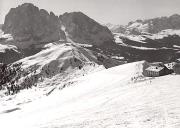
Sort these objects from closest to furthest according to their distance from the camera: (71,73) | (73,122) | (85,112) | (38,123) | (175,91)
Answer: (73,122) < (38,123) < (85,112) < (175,91) < (71,73)

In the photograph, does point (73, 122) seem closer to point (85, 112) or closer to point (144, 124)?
Answer: point (85, 112)

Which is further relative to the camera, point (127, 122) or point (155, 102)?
point (155, 102)

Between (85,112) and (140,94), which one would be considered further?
(140,94)

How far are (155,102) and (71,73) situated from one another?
145327mm

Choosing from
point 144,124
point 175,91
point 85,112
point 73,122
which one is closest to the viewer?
point 144,124

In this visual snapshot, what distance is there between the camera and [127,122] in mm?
23906

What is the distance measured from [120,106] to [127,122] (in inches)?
292

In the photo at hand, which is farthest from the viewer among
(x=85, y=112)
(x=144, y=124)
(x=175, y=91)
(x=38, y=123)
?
(x=175, y=91)

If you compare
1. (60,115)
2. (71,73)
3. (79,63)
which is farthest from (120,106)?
(79,63)

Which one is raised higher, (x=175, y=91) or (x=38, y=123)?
(x=175, y=91)

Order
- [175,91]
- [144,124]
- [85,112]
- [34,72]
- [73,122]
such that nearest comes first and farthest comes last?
1. [144,124]
2. [73,122]
3. [85,112]
4. [175,91]
5. [34,72]

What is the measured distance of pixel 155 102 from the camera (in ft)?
102

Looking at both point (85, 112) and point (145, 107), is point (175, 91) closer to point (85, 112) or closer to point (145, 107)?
point (145, 107)

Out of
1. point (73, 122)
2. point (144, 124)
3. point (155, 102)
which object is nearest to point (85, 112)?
point (73, 122)
